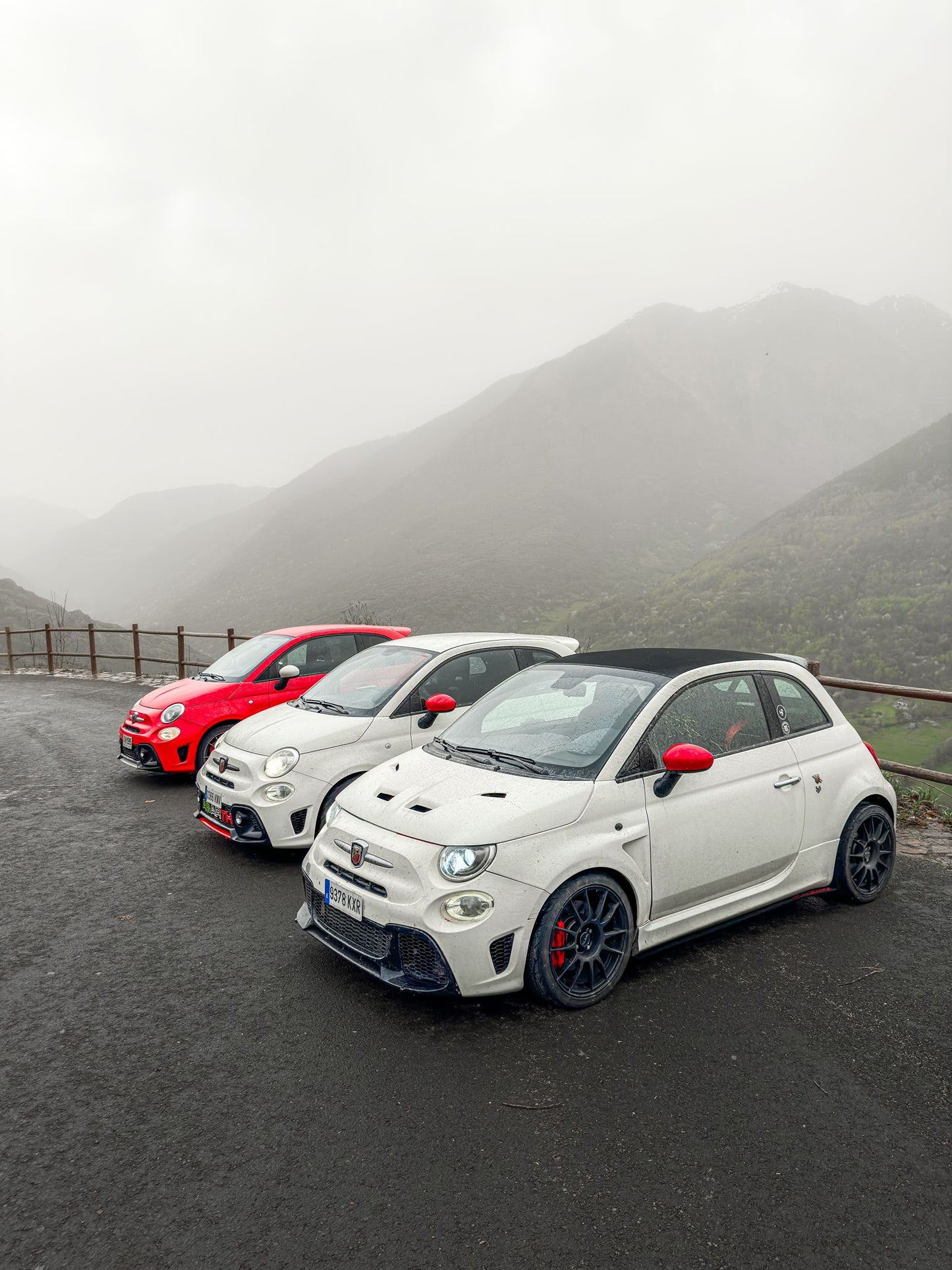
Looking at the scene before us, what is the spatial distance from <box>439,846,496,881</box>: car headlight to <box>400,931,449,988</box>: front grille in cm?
28

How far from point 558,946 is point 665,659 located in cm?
179

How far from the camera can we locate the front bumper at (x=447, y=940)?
3.51m

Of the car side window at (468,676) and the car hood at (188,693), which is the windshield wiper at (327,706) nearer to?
the car side window at (468,676)

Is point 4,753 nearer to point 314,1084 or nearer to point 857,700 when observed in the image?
point 314,1084

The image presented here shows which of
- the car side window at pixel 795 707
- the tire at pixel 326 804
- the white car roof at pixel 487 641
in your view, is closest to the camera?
the car side window at pixel 795 707

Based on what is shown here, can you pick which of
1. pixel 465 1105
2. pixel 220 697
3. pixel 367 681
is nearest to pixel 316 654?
pixel 220 697

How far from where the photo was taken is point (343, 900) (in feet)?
12.8

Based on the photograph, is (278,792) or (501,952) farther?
(278,792)

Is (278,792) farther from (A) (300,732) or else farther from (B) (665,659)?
(B) (665,659)

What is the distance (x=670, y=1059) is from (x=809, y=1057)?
56 cm

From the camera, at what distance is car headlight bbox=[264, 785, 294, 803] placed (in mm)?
5684

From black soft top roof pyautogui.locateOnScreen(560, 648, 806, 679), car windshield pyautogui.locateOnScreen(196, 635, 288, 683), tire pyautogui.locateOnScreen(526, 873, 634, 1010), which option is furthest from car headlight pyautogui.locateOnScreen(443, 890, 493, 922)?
car windshield pyautogui.locateOnScreen(196, 635, 288, 683)

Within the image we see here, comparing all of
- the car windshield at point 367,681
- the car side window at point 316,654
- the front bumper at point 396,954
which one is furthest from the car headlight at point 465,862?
the car side window at point 316,654

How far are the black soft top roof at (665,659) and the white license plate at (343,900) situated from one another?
1.87 meters
